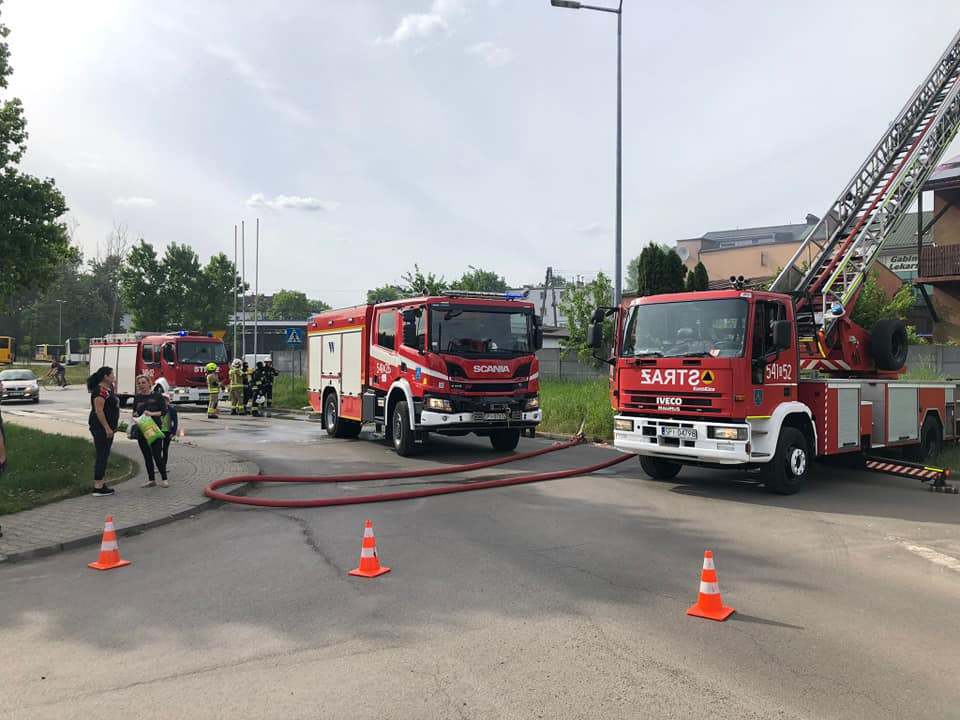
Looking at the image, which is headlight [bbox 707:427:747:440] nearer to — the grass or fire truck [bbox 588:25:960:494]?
fire truck [bbox 588:25:960:494]

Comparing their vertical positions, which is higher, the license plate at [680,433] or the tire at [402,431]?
the license plate at [680,433]

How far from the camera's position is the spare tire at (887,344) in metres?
12.2

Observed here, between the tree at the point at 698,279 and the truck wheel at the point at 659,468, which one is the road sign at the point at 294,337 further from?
the truck wheel at the point at 659,468

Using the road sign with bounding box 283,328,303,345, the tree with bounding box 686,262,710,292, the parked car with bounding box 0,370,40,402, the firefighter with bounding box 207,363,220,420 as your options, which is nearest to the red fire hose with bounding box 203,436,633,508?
the firefighter with bounding box 207,363,220,420

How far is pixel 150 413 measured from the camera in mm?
9859

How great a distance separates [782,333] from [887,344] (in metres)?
4.19

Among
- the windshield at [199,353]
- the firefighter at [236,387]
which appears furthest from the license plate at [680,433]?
the windshield at [199,353]

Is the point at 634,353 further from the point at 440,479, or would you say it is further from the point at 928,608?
the point at 928,608

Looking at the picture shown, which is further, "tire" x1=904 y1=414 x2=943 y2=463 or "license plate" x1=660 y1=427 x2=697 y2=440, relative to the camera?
"tire" x1=904 y1=414 x2=943 y2=463

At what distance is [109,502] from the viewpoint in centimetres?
896

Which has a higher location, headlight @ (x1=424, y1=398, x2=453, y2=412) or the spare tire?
the spare tire

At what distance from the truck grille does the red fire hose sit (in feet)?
5.40

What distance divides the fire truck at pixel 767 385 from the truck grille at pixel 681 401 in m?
0.01

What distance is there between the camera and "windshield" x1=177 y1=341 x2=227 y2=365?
85.5 feet
